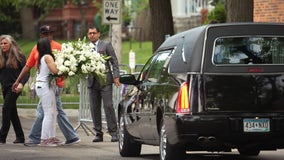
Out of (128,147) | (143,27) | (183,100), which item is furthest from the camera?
(143,27)

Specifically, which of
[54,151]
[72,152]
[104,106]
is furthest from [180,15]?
[72,152]

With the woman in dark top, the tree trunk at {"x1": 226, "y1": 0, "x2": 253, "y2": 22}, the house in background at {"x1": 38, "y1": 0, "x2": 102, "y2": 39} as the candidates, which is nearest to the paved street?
the woman in dark top

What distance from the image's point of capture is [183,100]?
12.5m

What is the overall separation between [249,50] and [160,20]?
34.9 ft

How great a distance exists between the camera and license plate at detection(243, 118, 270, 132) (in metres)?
12.5

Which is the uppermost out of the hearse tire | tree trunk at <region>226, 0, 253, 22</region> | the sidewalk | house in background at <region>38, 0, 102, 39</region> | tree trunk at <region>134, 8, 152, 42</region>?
tree trunk at <region>226, 0, 253, 22</region>

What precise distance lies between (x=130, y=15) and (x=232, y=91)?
3848cm

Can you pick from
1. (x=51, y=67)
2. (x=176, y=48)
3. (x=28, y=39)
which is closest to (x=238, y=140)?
(x=176, y=48)

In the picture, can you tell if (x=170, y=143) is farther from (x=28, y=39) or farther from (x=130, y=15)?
(x=28, y=39)

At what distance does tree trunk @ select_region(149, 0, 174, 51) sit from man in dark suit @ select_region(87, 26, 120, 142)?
16.0 feet

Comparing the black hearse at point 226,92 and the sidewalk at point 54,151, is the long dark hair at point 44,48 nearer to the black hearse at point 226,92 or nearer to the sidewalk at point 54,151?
the sidewalk at point 54,151

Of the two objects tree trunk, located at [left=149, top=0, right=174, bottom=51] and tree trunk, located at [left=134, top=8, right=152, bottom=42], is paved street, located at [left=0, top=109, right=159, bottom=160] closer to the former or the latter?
tree trunk, located at [left=149, top=0, right=174, bottom=51]

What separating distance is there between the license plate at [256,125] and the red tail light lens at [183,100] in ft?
2.29

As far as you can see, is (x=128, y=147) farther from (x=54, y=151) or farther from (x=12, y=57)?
(x=12, y=57)
